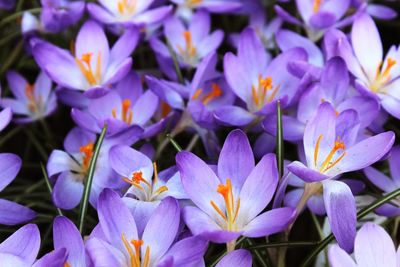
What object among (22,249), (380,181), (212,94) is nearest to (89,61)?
(212,94)

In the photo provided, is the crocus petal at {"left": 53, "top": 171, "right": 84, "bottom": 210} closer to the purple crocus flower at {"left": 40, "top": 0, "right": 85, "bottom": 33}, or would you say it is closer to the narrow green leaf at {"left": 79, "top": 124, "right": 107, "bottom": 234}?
the narrow green leaf at {"left": 79, "top": 124, "right": 107, "bottom": 234}

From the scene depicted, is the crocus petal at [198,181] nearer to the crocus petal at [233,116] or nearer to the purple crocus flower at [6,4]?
the crocus petal at [233,116]

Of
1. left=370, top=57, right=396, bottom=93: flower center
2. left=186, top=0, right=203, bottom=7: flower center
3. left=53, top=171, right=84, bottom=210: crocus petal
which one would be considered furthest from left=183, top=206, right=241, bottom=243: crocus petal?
left=186, top=0, right=203, bottom=7: flower center

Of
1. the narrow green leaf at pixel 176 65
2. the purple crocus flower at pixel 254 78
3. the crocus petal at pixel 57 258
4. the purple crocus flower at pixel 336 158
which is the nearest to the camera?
the crocus petal at pixel 57 258

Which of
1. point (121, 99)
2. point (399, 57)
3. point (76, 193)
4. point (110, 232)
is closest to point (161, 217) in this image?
point (110, 232)

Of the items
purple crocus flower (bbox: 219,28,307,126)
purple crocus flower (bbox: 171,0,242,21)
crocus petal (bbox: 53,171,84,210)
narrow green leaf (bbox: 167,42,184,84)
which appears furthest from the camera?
purple crocus flower (bbox: 171,0,242,21)

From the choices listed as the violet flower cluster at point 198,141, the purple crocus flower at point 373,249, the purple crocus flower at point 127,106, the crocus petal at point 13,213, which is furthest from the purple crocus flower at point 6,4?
the purple crocus flower at point 373,249

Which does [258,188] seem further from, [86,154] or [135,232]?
[86,154]
